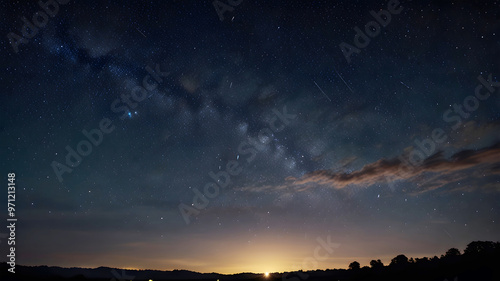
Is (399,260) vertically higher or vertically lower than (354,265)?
higher

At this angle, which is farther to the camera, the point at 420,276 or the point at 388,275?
the point at 388,275

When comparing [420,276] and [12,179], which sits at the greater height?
[12,179]

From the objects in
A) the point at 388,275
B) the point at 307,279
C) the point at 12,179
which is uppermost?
the point at 12,179

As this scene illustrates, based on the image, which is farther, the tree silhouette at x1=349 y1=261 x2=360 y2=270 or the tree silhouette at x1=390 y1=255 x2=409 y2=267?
the tree silhouette at x1=390 y1=255 x2=409 y2=267

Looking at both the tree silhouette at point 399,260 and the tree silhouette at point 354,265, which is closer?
the tree silhouette at point 354,265

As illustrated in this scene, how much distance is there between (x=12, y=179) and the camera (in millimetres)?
19656

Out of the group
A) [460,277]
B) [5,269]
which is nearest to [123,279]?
[5,269]

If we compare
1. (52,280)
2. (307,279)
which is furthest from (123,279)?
(307,279)

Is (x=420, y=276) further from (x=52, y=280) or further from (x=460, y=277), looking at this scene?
(x=52, y=280)

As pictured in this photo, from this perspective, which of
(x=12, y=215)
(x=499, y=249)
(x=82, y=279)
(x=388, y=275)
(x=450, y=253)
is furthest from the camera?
(x=450, y=253)

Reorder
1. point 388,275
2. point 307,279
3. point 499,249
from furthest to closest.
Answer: point 307,279 < point 388,275 < point 499,249

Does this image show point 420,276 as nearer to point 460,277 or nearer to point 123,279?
point 460,277

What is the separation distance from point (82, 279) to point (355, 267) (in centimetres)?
7516

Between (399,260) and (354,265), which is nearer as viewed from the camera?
(354,265)
